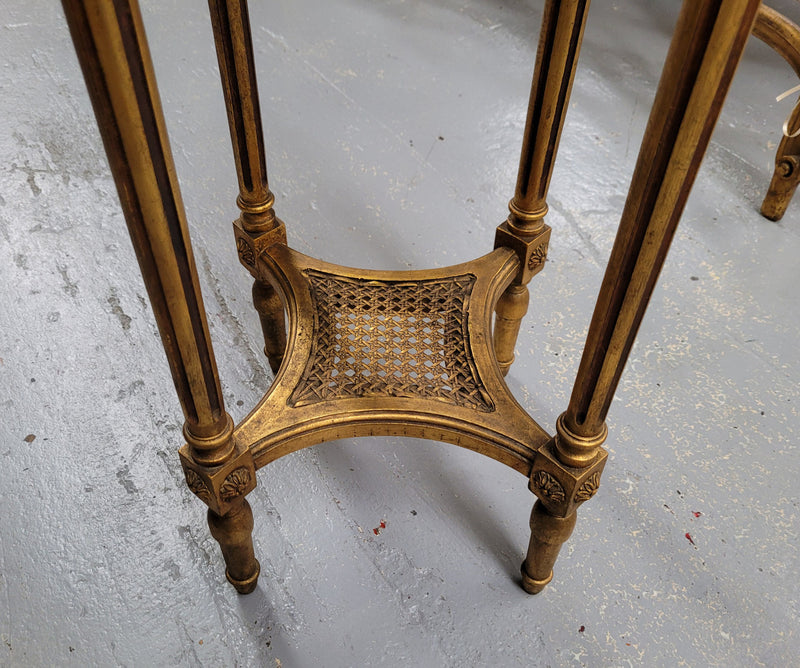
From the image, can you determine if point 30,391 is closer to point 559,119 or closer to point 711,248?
point 559,119

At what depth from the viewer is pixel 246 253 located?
0.89m

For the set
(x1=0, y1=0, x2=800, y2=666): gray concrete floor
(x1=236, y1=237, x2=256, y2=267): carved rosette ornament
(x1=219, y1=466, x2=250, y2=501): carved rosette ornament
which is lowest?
(x1=0, y1=0, x2=800, y2=666): gray concrete floor

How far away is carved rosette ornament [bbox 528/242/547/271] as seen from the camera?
34.7 inches

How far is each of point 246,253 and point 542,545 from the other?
18.7 inches

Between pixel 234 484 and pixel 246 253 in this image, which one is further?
pixel 246 253

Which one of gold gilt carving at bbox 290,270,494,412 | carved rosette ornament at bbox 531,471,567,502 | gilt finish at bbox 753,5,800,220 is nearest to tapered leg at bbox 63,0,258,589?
gold gilt carving at bbox 290,270,494,412

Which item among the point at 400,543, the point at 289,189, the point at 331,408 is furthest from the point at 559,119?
the point at 289,189

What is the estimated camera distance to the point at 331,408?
735 mm

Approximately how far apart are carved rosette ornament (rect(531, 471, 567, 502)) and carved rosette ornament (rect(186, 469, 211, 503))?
307 millimetres

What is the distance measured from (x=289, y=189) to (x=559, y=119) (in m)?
0.65

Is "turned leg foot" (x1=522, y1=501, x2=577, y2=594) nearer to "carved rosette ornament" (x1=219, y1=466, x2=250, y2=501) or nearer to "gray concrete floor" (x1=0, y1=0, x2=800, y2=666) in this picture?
"gray concrete floor" (x1=0, y1=0, x2=800, y2=666)

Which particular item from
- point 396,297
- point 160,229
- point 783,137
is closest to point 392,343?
point 396,297

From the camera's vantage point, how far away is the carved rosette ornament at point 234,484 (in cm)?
67

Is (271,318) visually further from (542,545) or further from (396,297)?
(542,545)
